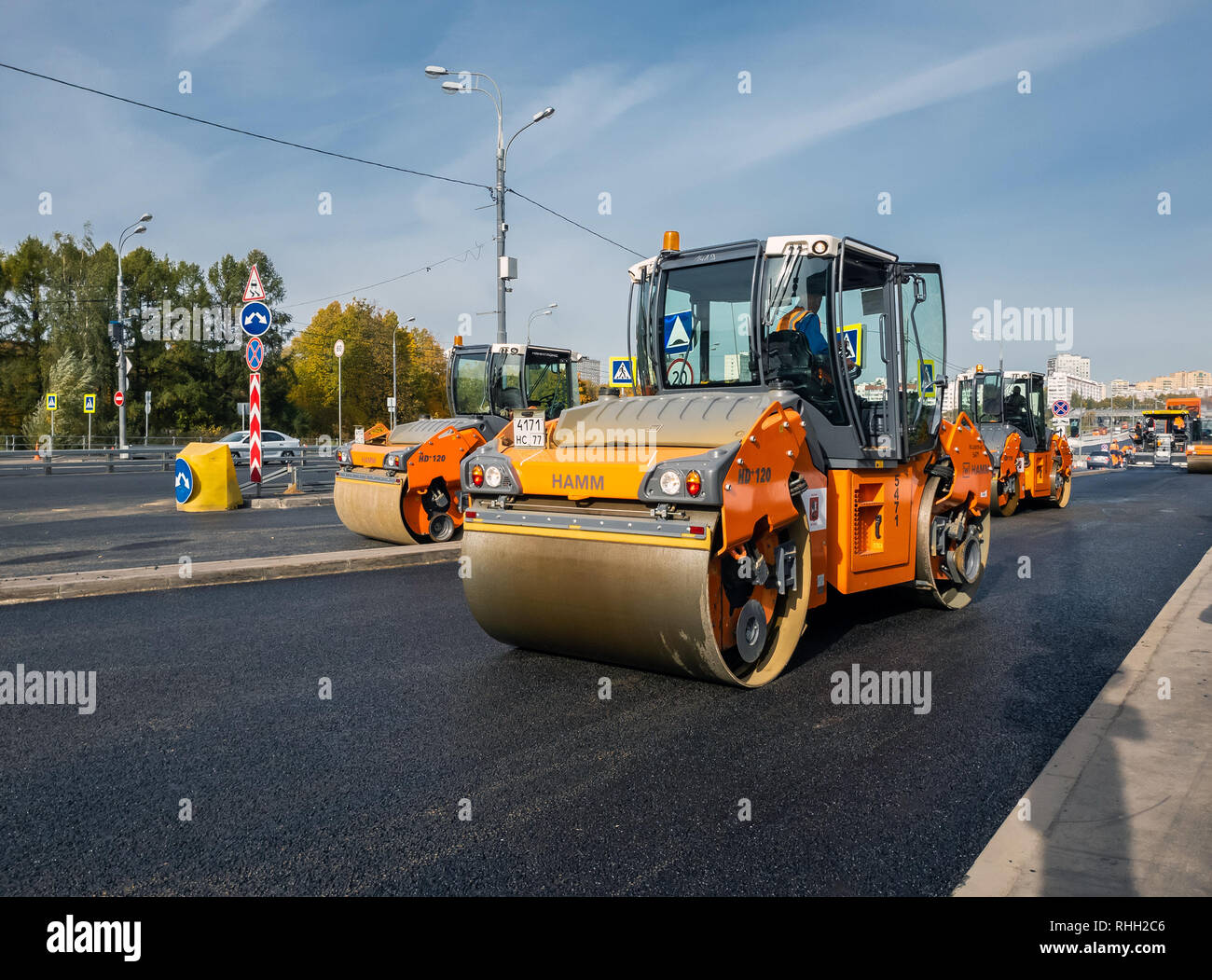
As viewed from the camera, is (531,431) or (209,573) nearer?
(531,431)

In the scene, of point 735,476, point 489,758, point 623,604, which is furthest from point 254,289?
point 489,758

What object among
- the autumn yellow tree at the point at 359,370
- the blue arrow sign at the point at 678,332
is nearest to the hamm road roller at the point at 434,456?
the blue arrow sign at the point at 678,332

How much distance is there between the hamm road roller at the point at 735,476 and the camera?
14.7 feet

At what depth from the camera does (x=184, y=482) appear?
1463cm

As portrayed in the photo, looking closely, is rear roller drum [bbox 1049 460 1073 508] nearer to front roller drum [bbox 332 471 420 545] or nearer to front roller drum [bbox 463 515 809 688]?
Answer: front roller drum [bbox 332 471 420 545]

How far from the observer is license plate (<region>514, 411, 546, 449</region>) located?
527 cm

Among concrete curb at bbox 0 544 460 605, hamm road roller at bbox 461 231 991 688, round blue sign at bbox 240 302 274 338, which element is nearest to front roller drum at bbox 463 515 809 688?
hamm road roller at bbox 461 231 991 688

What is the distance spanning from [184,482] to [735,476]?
12.6 m

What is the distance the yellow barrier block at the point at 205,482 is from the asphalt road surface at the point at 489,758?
783 cm

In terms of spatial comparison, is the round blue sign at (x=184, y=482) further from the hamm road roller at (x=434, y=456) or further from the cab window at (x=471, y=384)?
the cab window at (x=471, y=384)

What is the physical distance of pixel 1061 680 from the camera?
5250mm

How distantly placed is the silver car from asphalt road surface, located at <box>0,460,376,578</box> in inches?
631

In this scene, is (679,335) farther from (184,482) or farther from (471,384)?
(184,482)
